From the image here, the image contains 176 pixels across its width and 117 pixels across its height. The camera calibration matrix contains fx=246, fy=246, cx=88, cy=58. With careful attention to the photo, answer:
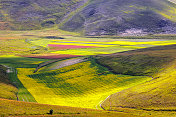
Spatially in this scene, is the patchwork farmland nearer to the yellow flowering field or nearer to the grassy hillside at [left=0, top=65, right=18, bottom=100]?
the yellow flowering field

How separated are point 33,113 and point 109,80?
35.5m

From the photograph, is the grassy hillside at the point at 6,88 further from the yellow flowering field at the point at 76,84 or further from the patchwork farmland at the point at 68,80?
the yellow flowering field at the point at 76,84

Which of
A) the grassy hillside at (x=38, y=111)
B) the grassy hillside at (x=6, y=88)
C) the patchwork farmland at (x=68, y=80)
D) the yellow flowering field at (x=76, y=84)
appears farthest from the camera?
the yellow flowering field at (x=76, y=84)

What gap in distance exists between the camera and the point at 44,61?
9275 centimetres

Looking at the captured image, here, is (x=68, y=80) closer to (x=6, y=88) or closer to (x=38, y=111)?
(x=6, y=88)

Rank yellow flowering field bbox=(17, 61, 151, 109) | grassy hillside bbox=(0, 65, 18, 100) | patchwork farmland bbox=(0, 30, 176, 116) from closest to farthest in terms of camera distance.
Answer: grassy hillside bbox=(0, 65, 18, 100) → patchwork farmland bbox=(0, 30, 176, 116) → yellow flowering field bbox=(17, 61, 151, 109)

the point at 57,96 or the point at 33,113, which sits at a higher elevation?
the point at 33,113

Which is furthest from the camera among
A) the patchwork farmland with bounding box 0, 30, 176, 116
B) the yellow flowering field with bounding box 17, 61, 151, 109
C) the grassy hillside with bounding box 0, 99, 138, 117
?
the yellow flowering field with bounding box 17, 61, 151, 109

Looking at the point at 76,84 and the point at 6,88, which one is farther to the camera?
the point at 76,84

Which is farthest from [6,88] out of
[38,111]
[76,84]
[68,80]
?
[38,111]

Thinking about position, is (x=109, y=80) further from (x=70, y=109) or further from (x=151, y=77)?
(x=70, y=109)

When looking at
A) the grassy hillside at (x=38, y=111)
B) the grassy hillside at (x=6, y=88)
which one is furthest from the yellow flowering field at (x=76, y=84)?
the grassy hillside at (x=38, y=111)

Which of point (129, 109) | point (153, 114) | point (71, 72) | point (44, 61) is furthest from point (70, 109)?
point (44, 61)

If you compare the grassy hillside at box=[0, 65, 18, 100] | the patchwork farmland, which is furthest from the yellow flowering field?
the grassy hillside at box=[0, 65, 18, 100]
